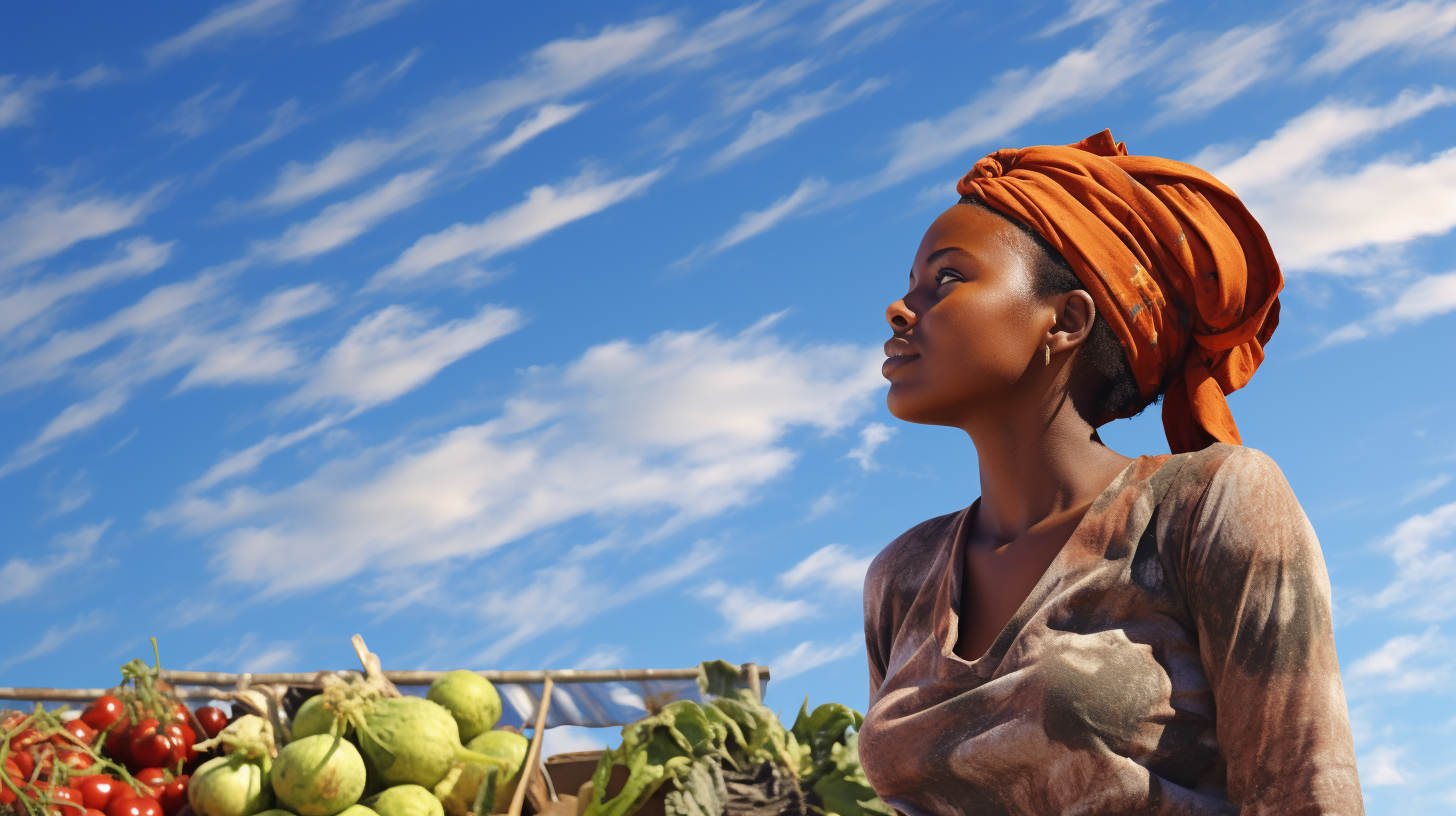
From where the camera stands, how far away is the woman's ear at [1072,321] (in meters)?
2.60

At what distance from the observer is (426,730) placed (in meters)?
4.15

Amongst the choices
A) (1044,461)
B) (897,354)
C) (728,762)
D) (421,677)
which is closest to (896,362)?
(897,354)

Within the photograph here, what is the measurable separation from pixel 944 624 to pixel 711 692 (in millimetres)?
2200

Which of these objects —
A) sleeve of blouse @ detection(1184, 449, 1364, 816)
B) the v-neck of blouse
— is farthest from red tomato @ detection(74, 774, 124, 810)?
sleeve of blouse @ detection(1184, 449, 1364, 816)

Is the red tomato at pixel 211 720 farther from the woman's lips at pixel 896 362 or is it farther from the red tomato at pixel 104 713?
the woman's lips at pixel 896 362

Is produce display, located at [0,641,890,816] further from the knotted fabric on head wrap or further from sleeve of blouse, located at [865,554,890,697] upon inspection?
the knotted fabric on head wrap

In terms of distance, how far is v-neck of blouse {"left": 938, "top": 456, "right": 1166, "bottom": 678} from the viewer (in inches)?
95.2

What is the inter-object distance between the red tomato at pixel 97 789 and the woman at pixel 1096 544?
2920 millimetres

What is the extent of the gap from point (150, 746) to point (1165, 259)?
3.98 m

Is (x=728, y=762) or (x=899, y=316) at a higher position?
(x=899, y=316)

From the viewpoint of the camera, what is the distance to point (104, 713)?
4.66 meters

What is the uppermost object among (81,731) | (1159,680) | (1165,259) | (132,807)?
(1165,259)

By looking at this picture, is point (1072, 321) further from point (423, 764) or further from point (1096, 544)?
point (423, 764)

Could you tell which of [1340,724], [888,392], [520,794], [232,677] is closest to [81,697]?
[232,677]
